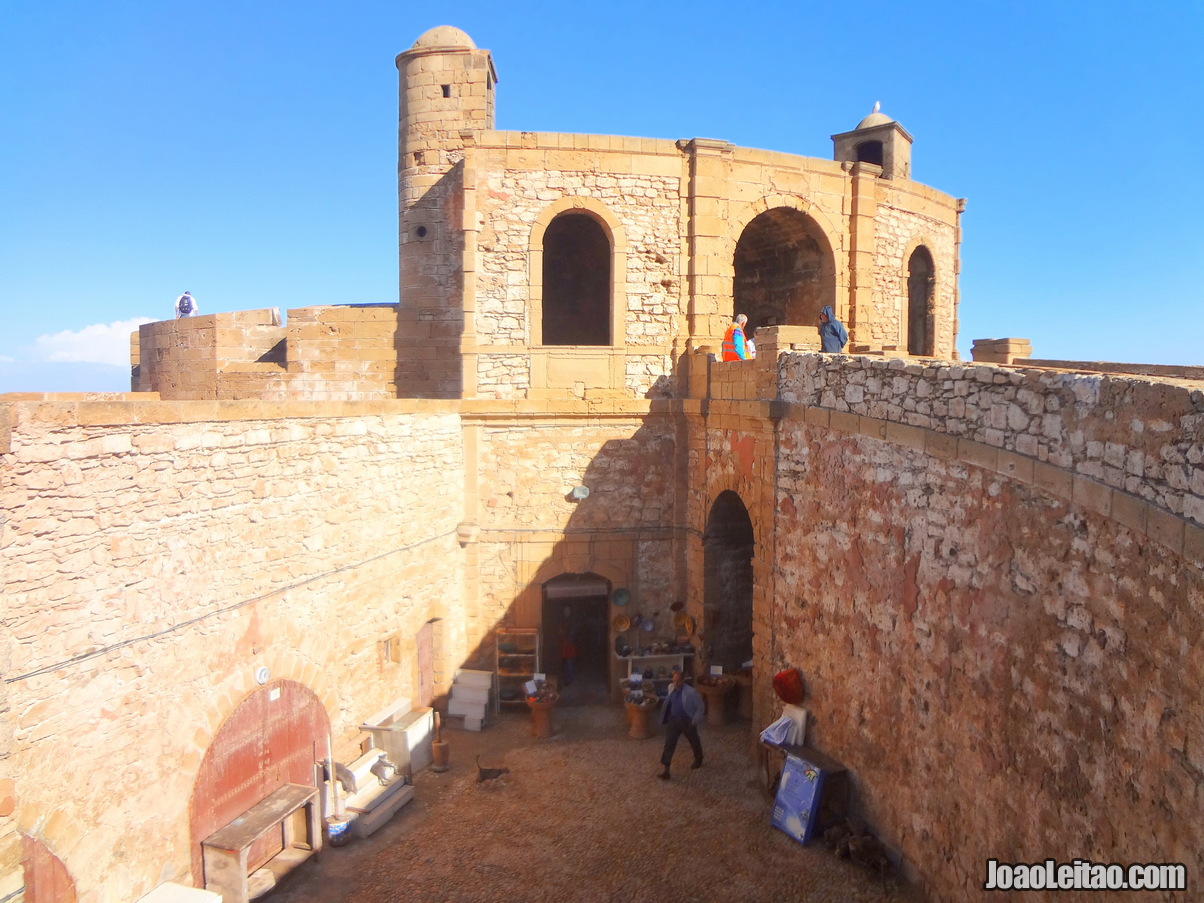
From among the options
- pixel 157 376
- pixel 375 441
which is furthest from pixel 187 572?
pixel 157 376

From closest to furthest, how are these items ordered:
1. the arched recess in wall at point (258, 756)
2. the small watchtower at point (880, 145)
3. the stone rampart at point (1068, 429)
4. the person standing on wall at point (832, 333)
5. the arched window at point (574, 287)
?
the stone rampart at point (1068, 429)
the arched recess in wall at point (258, 756)
the person standing on wall at point (832, 333)
the small watchtower at point (880, 145)
the arched window at point (574, 287)

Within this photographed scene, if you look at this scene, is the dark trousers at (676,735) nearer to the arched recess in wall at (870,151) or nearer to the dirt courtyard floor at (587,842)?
the dirt courtyard floor at (587,842)

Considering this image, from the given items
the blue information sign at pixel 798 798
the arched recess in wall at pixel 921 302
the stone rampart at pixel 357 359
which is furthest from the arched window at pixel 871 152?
the blue information sign at pixel 798 798

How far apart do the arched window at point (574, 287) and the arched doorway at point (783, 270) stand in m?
2.77

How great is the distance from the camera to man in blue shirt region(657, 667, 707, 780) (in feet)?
30.7

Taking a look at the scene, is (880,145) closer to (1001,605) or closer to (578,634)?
(578,634)

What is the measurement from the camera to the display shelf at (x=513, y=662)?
11523 mm

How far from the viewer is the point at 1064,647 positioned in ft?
16.2

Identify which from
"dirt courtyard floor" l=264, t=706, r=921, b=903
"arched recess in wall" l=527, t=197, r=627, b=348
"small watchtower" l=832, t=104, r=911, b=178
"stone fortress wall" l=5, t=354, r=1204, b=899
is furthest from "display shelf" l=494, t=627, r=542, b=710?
"small watchtower" l=832, t=104, r=911, b=178

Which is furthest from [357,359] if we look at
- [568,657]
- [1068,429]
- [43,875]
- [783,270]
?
[1068,429]

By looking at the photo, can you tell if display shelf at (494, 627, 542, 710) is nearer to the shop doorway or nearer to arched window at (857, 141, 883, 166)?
the shop doorway

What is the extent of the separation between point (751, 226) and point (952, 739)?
9999mm

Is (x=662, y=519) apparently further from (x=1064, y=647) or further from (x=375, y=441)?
(x=1064, y=647)

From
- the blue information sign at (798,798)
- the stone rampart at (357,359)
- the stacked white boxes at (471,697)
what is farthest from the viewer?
the stone rampart at (357,359)
